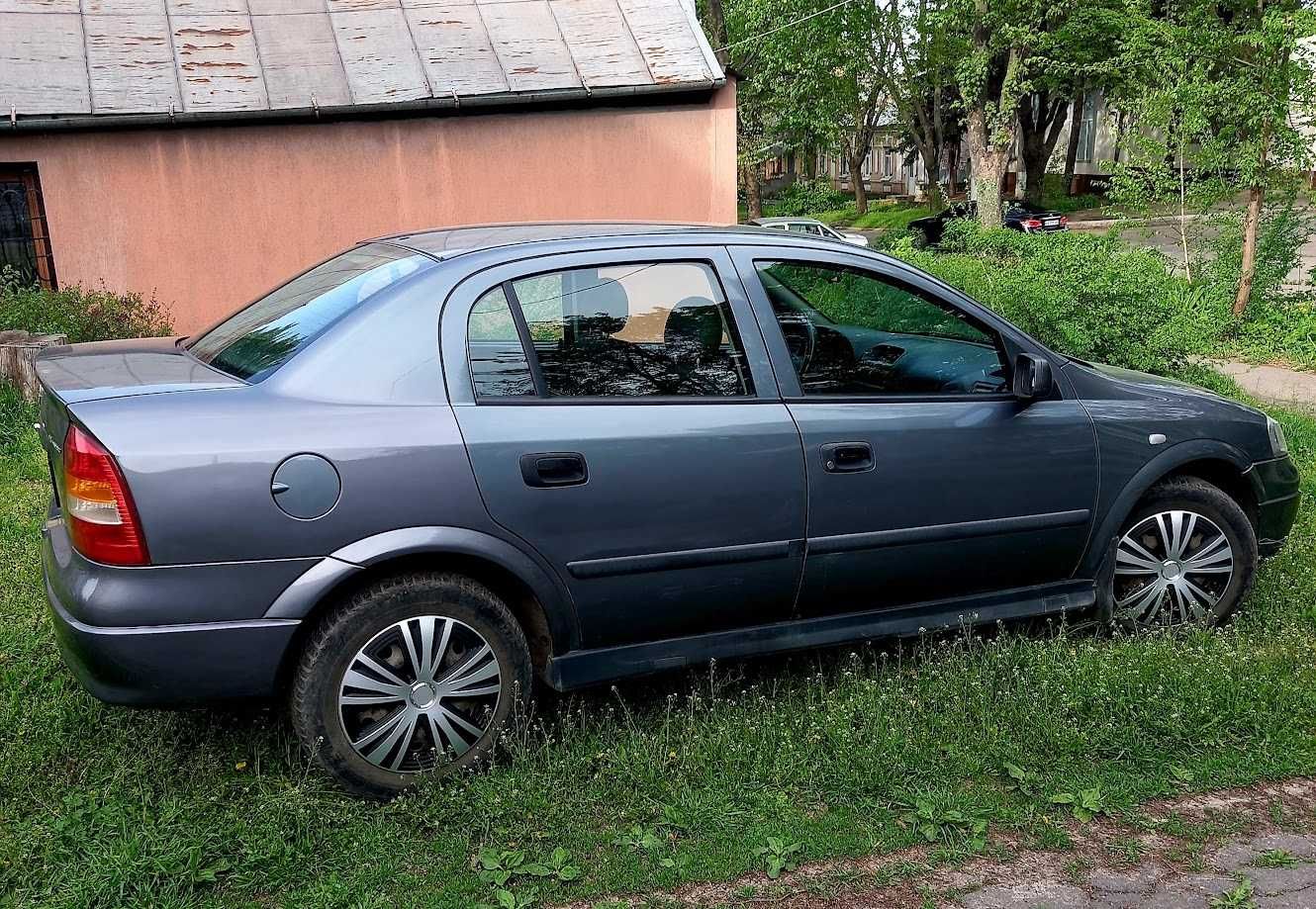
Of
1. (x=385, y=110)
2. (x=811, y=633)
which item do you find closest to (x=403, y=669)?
(x=811, y=633)

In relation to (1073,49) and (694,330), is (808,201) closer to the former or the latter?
(1073,49)

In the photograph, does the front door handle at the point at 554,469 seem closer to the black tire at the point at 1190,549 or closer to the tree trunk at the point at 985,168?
the black tire at the point at 1190,549

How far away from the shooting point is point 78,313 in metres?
10.3

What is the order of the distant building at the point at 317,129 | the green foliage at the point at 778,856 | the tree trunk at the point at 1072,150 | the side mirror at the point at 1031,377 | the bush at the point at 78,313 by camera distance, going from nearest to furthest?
the green foliage at the point at 778,856 < the side mirror at the point at 1031,377 < the bush at the point at 78,313 < the distant building at the point at 317,129 < the tree trunk at the point at 1072,150

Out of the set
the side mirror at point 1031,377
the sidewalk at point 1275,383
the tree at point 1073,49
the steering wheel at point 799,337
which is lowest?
the sidewalk at point 1275,383

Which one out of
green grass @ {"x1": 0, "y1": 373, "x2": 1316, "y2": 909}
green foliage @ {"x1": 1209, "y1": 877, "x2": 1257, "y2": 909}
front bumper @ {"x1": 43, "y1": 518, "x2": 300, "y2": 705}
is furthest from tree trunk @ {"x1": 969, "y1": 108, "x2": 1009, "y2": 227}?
front bumper @ {"x1": 43, "y1": 518, "x2": 300, "y2": 705}

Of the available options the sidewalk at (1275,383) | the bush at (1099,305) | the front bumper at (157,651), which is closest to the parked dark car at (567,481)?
the front bumper at (157,651)

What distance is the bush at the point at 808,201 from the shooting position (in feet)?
167

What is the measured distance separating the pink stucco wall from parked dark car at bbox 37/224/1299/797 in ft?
28.5

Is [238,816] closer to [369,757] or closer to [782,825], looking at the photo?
[369,757]

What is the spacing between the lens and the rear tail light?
121 inches

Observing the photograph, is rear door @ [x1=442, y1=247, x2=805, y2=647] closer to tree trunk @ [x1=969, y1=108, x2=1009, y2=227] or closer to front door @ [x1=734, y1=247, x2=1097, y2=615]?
front door @ [x1=734, y1=247, x2=1097, y2=615]

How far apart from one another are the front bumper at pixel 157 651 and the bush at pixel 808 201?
47071 mm

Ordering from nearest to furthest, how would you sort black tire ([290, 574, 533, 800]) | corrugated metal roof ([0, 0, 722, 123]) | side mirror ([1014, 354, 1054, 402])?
black tire ([290, 574, 533, 800])
side mirror ([1014, 354, 1054, 402])
corrugated metal roof ([0, 0, 722, 123])
